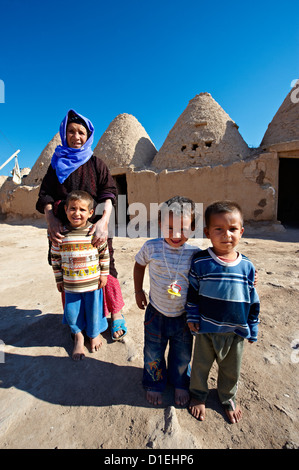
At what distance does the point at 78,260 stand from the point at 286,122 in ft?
28.3

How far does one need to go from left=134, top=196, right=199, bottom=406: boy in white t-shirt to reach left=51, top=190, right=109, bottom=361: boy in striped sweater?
41cm

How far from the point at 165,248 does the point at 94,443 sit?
Result: 96 cm

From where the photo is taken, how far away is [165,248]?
121 cm

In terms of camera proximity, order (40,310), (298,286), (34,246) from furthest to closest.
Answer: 1. (34,246)
2. (298,286)
3. (40,310)

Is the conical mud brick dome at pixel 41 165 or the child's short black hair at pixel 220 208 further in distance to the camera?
the conical mud brick dome at pixel 41 165

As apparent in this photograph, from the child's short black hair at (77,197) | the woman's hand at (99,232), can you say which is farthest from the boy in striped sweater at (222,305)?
the child's short black hair at (77,197)

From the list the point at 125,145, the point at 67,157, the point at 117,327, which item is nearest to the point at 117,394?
the point at 117,327

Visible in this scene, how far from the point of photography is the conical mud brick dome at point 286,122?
710 centimetres

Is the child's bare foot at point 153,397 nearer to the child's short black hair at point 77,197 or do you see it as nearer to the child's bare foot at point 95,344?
the child's bare foot at point 95,344

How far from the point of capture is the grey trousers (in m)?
1.11

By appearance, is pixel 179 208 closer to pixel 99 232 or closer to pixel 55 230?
pixel 99 232

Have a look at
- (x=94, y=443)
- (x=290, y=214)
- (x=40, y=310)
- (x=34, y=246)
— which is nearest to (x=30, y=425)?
(x=94, y=443)

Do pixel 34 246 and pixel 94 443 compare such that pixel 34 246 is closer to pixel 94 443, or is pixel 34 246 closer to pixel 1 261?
pixel 1 261

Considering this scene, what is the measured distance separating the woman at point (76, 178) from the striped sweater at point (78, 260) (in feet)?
0.23
